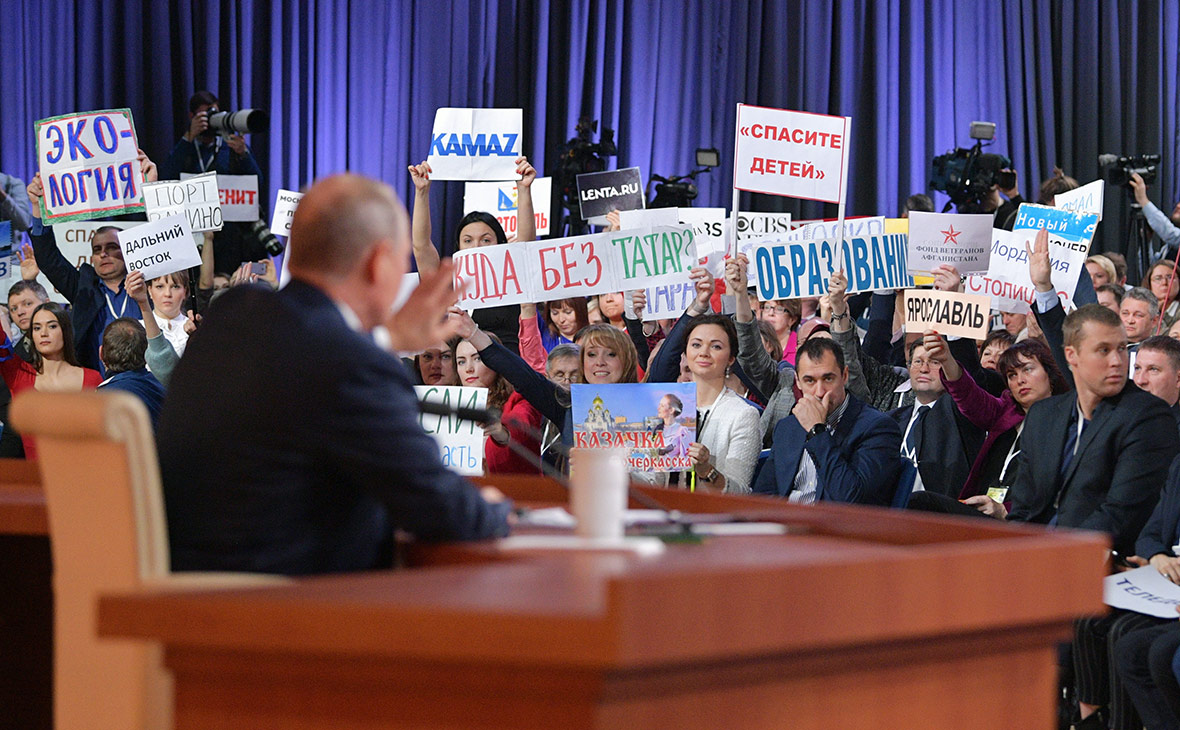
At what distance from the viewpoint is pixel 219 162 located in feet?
26.3

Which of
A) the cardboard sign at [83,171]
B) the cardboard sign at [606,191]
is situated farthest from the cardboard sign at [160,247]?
the cardboard sign at [606,191]

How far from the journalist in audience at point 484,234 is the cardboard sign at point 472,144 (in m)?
0.86

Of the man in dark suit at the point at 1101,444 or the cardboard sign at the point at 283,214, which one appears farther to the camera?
the cardboard sign at the point at 283,214

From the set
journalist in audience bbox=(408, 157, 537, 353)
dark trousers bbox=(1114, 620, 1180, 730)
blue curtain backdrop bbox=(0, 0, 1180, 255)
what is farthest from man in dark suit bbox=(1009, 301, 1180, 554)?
blue curtain backdrop bbox=(0, 0, 1180, 255)

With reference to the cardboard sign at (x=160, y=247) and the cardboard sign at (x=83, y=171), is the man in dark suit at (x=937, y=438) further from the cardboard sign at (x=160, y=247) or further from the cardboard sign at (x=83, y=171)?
the cardboard sign at (x=83, y=171)

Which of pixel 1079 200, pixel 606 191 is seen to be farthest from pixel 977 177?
pixel 606 191

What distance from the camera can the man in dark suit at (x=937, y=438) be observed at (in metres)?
5.02

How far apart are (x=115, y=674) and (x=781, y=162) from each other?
15.3ft

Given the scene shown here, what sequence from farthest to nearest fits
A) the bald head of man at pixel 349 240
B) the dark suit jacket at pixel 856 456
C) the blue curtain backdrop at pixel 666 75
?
the blue curtain backdrop at pixel 666 75 < the dark suit jacket at pixel 856 456 < the bald head of man at pixel 349 240

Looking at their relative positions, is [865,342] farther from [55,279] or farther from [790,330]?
[55,279]

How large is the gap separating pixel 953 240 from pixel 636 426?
2.32m

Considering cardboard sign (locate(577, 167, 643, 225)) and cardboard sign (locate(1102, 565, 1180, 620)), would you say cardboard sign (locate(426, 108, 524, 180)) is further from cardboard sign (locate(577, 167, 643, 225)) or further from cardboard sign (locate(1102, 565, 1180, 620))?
cardboard sign (locate(1102, 565, 1180, 620))

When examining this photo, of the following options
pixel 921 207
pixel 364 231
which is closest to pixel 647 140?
pixel 921 207

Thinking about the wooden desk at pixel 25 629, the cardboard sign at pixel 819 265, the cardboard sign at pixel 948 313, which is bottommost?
the wooden desk at pixel 25 629
